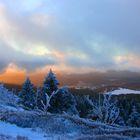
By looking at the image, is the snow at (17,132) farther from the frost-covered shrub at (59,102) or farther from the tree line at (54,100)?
the frost-covered shrub at (59,102)

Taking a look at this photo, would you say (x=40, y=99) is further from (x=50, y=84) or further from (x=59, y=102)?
(x=59, y=102)

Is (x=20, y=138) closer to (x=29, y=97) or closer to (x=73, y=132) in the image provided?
(x=73, y=132)

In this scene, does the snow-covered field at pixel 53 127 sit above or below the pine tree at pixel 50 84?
below

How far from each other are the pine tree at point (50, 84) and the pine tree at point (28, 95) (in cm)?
856

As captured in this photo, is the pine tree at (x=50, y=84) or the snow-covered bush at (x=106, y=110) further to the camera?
the pine tree at (x=50, y=84)

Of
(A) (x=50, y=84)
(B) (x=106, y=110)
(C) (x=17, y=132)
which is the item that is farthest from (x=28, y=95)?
(C) (x=17, y=132)

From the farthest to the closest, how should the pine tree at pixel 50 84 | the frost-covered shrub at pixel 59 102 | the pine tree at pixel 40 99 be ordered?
the pine tree at pixel 40 99 < the pine tree at pixel 50 84 < the frost-covered shrub at pixel 59 102

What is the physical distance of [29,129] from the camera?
25.7 m

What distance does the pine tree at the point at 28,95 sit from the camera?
230 ft

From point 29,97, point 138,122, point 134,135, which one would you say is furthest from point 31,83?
point 134,135

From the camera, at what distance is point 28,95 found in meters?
70.7

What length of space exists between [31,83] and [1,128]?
46.8 metres

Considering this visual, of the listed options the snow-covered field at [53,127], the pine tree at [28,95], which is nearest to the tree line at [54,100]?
the pine tree at [28,95]

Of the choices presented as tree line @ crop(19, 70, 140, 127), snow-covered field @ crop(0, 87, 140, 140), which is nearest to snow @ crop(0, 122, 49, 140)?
snow-covered field @ crop(0, 87, 140, 140)
